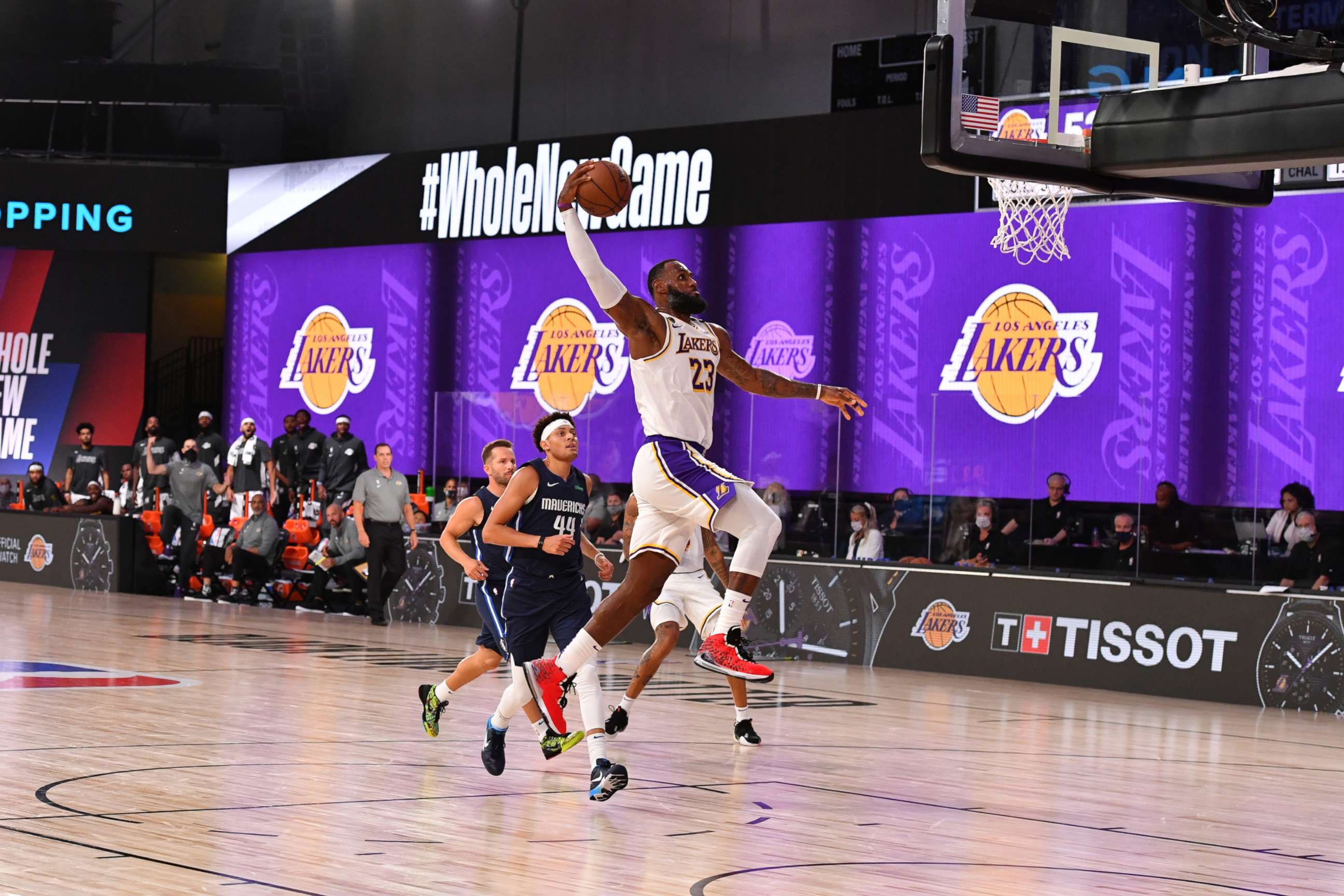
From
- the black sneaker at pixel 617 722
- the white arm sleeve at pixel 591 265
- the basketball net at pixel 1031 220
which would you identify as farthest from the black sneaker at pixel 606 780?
the basketball net at pixel 1031 220

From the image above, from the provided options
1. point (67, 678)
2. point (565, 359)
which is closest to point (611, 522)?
point (565, 359)

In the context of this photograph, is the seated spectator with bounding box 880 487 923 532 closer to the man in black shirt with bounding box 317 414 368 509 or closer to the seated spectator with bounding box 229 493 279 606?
the man in black shirt with bounding box 317 414 368 509

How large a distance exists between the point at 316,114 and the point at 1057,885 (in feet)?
70.9

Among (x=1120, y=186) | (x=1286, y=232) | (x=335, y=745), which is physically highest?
(x=1286, y=232)

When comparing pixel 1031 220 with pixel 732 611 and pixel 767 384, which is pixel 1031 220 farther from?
pixel 732 611

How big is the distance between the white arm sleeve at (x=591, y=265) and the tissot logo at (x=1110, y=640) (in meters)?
7.78

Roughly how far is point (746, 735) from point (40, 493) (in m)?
16.1

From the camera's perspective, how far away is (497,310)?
2298cm

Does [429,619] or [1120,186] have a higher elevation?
[1120,186]

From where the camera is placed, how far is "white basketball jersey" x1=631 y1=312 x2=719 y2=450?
793cm

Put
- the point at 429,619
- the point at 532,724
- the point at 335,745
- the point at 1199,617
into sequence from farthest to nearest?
the point at 429,619
the point at 1199,617
the point at 532,724
the point at 335,745

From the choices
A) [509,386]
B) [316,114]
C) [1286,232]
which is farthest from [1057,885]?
[316,114]

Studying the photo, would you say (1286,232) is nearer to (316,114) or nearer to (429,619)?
(429,619)

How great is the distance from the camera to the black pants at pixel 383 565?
59.2 feet
